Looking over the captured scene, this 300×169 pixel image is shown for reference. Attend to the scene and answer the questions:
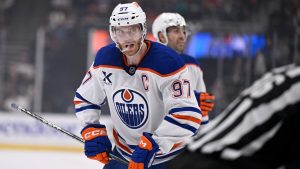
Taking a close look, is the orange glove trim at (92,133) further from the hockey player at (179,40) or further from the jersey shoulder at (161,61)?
the hockey player at (179,40)

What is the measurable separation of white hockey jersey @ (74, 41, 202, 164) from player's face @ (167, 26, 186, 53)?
36.2 inches

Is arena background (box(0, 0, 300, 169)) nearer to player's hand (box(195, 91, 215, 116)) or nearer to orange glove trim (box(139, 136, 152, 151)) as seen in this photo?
player's hand (box(195, 91, 215, 116))

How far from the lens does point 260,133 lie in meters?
0.66

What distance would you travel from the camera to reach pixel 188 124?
2.16 m

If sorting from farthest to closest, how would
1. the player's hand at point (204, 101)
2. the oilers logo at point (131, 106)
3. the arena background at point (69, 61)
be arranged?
the arena background at point (69, 61)
the player's hand at point (204, 101)
the oilers logo at point (131, 106)

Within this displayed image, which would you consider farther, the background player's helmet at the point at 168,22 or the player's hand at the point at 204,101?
the background player's helmet at the point at 168,22

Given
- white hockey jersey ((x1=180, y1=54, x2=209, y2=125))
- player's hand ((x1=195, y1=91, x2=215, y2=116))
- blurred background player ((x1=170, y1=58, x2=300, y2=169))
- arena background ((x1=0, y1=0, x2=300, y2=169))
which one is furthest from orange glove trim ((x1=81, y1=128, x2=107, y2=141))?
arena background ((x1=0, y1=0, x2=300, y2=169))

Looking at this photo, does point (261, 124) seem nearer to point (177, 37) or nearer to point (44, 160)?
point (177, 37)

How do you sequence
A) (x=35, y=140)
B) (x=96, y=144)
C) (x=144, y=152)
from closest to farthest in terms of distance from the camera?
(x=144, y=152) < (x=96, y=144) < (x=35, y=140)

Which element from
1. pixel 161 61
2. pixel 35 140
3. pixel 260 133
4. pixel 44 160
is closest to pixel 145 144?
pixel 161 61

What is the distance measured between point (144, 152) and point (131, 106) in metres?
0.21

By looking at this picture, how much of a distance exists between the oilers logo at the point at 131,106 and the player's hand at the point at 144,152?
146 millimetres

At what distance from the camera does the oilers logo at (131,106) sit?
225 cm

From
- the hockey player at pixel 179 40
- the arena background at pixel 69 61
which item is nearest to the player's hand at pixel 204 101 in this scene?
the hockey player at pixel 179 40
